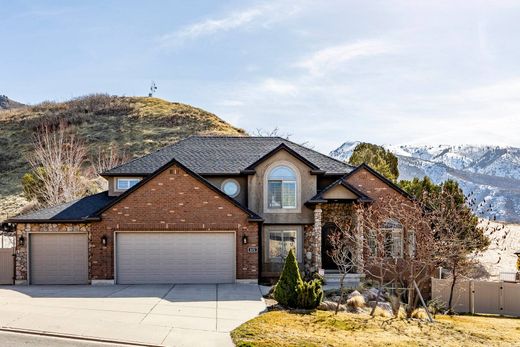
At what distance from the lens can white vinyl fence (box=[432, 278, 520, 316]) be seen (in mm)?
19312

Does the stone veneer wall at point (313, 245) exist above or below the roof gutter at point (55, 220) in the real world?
below

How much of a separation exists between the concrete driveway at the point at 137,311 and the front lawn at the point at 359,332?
0.84 m

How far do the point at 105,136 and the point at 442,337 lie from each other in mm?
58443

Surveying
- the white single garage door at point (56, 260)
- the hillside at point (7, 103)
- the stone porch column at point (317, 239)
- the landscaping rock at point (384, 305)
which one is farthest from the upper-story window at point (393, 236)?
the hillside at point (7, 103)

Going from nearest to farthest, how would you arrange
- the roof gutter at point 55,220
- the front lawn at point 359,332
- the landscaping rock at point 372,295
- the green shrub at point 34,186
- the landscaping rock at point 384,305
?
the front lawn at point 359,332 → the landscaping rock at point 384,305 → the landscaping rock at point 372,295 → the roof gutter at point 55,220 → the green shrub at point 34,186

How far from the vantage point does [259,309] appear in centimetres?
1566

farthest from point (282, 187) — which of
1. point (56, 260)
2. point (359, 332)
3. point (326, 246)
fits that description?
point (359, 332)

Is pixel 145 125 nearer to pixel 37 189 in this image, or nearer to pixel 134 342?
pixel 37 189

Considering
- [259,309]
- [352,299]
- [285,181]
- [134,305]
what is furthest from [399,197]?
[134,305]

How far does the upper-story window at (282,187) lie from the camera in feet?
76.3

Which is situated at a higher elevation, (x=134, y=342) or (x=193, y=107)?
(x=193, y=107)

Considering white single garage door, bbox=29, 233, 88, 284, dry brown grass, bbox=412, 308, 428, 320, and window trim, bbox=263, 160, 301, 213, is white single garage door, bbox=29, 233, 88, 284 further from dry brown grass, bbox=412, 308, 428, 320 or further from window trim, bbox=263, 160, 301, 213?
dry brown grass, bbox=412, 308, 428, 320

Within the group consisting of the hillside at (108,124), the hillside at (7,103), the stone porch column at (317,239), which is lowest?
the stone porch column at (317,239)

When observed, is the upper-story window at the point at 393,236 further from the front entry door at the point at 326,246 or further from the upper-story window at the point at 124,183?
the upper-story window at the point at 124,183
